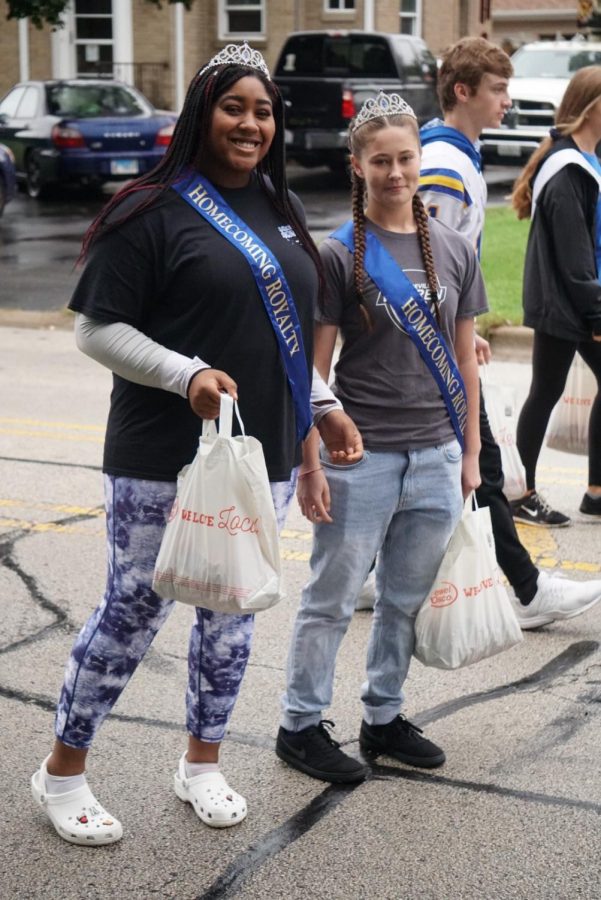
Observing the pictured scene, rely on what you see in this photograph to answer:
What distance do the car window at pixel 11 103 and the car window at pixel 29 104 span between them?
103 mm

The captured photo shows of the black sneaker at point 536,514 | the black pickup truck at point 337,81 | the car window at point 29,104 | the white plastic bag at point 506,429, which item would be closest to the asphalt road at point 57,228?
the black pickup truck at point 337,81

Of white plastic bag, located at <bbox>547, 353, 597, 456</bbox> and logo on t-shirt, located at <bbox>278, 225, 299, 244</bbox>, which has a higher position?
logo on t-shirt, located at <bbox>278, 225, 299, 244</bbox>

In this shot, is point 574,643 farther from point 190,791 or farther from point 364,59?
point 364,59

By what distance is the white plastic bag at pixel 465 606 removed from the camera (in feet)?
12.6

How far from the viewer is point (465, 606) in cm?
385

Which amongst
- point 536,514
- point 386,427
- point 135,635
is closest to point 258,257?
point 386,427

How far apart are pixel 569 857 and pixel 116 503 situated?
1.36 metres

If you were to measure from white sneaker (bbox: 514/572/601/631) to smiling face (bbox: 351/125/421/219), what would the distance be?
1.82 m

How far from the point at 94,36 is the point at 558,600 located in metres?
26.8

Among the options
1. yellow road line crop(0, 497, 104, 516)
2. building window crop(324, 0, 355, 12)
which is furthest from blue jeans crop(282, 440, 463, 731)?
building window crop(324, 0, 355, 12)

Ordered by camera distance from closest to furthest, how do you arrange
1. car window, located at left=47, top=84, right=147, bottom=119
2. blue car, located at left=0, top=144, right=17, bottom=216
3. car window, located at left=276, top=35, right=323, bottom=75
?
blue car, located at left=0, top=144, right=17, bottom=216, car window, located at left=47, top=84, right=147, bottom=119, car window, located at left=276, top=35, right=323, bottom=75

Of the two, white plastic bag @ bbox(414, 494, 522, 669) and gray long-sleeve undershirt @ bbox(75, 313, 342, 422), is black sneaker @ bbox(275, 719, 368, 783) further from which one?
gray long-sleeve undershirt @ bbox(75, 313, 342, 422)

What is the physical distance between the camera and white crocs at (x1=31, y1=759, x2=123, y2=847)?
11.5 feet

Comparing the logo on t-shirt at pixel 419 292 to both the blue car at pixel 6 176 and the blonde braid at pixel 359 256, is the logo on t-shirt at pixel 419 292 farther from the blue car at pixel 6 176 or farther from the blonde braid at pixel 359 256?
the blue car at pixel 6 176
